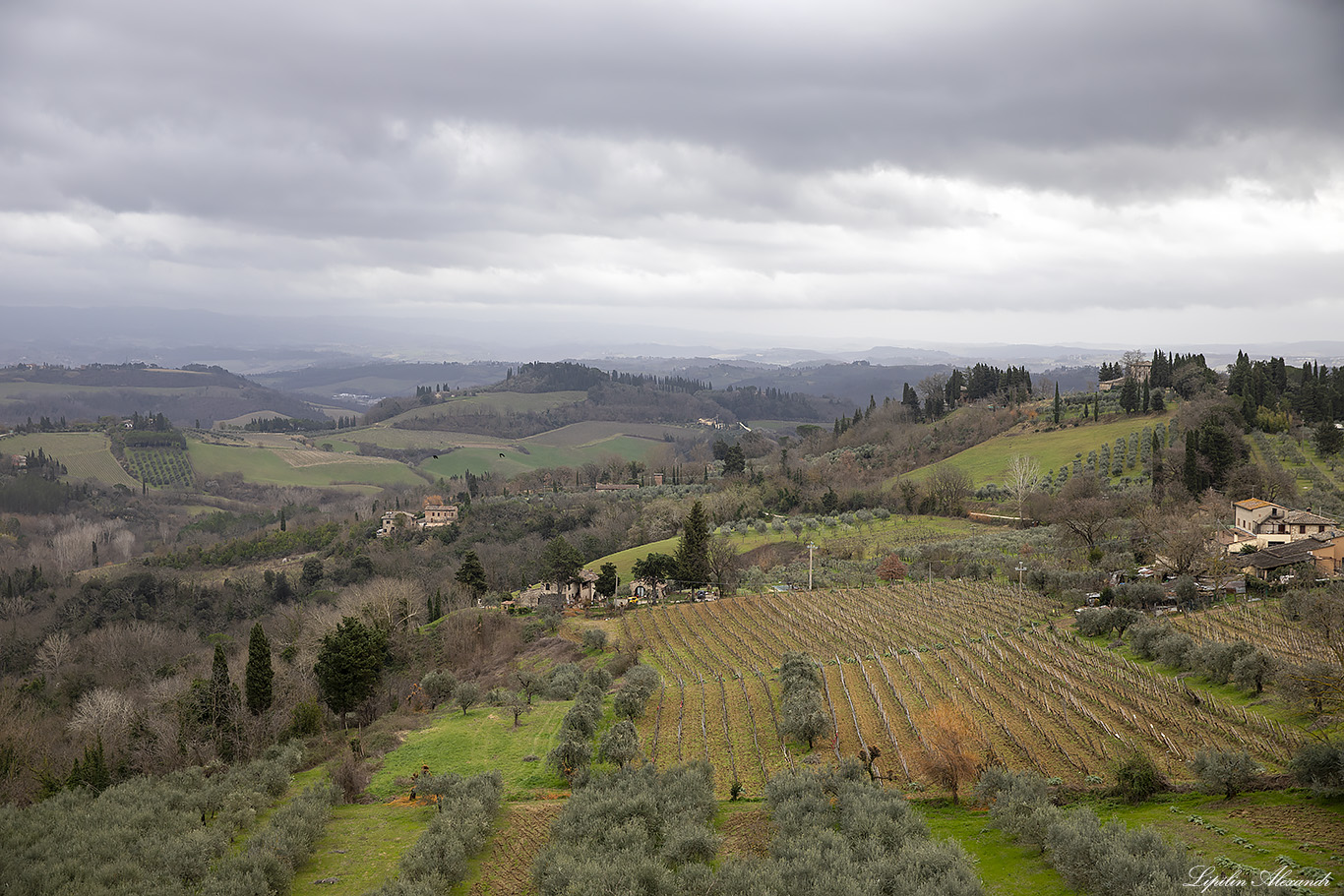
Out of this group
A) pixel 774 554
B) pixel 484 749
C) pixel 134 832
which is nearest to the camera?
pixel 134 832

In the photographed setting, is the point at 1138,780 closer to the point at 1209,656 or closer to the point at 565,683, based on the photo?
the point at 1209,656

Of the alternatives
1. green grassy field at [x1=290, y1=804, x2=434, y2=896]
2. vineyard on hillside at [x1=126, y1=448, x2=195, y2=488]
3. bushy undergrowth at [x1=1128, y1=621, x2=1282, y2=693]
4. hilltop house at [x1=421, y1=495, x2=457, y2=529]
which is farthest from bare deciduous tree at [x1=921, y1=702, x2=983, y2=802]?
vineyard on hillside at [x1=126, y1=448, x2=195, y2=488]

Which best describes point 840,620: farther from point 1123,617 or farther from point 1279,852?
point 1279,852

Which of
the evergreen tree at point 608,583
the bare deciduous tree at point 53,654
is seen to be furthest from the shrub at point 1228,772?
the bare deciduous tree at point 53,654

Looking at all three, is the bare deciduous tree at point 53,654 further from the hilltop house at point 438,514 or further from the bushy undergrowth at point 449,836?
the bushy undergrowth at point 449,836

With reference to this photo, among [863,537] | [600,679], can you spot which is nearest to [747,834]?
[600,679]

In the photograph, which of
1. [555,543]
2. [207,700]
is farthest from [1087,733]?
[555,543]
